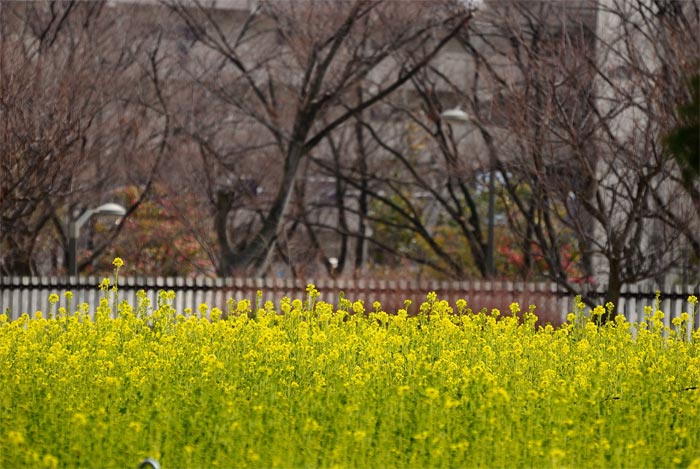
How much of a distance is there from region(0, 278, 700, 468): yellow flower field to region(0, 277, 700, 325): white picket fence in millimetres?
7343

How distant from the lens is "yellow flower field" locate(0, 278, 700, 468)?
6078 mm

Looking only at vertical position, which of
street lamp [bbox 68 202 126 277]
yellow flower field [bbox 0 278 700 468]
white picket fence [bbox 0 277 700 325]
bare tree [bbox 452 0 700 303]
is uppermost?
bare tree [bbox 452 0 700 303]

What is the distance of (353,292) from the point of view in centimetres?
1920

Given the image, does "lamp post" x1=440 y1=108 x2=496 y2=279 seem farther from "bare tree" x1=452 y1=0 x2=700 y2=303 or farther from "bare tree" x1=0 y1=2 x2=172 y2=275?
"bare tree" x1=0 y1=2 x2=172 y2=275

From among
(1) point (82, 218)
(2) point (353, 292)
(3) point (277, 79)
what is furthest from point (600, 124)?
(3) point (277, 79)

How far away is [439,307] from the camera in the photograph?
428 inches

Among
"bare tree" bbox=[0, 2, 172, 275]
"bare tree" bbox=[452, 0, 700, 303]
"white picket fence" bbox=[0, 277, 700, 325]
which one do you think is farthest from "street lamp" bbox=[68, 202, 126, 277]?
"bare tree" bbox=[452, 0, 700, 303]

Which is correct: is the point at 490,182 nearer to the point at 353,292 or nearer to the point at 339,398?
the point at 353,292

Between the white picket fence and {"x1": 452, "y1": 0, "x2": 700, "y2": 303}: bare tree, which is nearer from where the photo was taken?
{"x1": 452, "y1": 0, "x2": 700, "y2": 303}: bare tree

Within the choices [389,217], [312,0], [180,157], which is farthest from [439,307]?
[389,217]

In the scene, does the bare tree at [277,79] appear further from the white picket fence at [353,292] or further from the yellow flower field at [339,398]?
the yellow flower field at [339,398]

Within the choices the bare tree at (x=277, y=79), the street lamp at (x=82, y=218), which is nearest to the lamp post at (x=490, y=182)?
the bare tree at (x=277, y=79)

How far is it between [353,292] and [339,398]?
39.7 feet

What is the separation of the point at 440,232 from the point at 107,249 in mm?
9071
